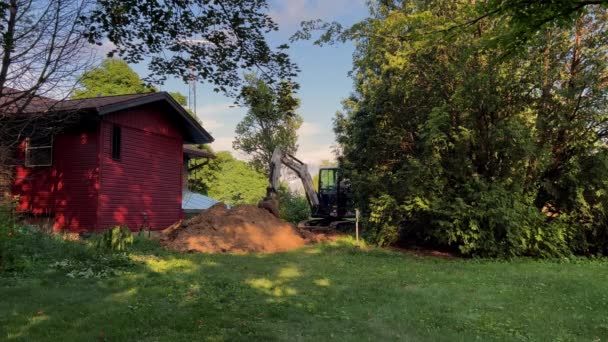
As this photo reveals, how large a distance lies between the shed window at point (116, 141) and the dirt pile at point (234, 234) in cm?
315

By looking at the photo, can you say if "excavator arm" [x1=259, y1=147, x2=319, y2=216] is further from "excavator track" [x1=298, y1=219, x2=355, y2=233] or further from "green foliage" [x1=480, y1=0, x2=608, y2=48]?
"green foliage" [x1=480, y1=0, x2=608, y2=48]

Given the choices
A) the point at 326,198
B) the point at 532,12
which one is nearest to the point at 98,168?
the point at 326,198

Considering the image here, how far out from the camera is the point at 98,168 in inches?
604

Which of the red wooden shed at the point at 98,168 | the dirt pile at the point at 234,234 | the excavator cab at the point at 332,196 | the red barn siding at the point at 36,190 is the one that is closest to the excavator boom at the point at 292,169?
the excavator cab at the point at 332,196

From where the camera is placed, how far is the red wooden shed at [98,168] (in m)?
15.4

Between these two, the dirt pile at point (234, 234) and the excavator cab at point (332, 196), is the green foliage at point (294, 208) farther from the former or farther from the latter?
the dirt pile at point (234, 234)

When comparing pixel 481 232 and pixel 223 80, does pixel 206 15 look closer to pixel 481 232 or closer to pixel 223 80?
pixel 223 80

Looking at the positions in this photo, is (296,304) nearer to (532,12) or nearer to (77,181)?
(532,12)

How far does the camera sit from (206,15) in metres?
5.37

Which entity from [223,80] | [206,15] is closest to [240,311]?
[223,80]

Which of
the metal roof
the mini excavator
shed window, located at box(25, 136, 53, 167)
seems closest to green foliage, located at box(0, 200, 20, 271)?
the metal roof

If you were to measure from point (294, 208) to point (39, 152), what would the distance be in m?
16.2

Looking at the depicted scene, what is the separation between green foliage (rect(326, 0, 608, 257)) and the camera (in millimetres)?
13766

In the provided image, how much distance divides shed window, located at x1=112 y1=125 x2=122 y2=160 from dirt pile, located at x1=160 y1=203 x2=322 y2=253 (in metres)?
3.15
